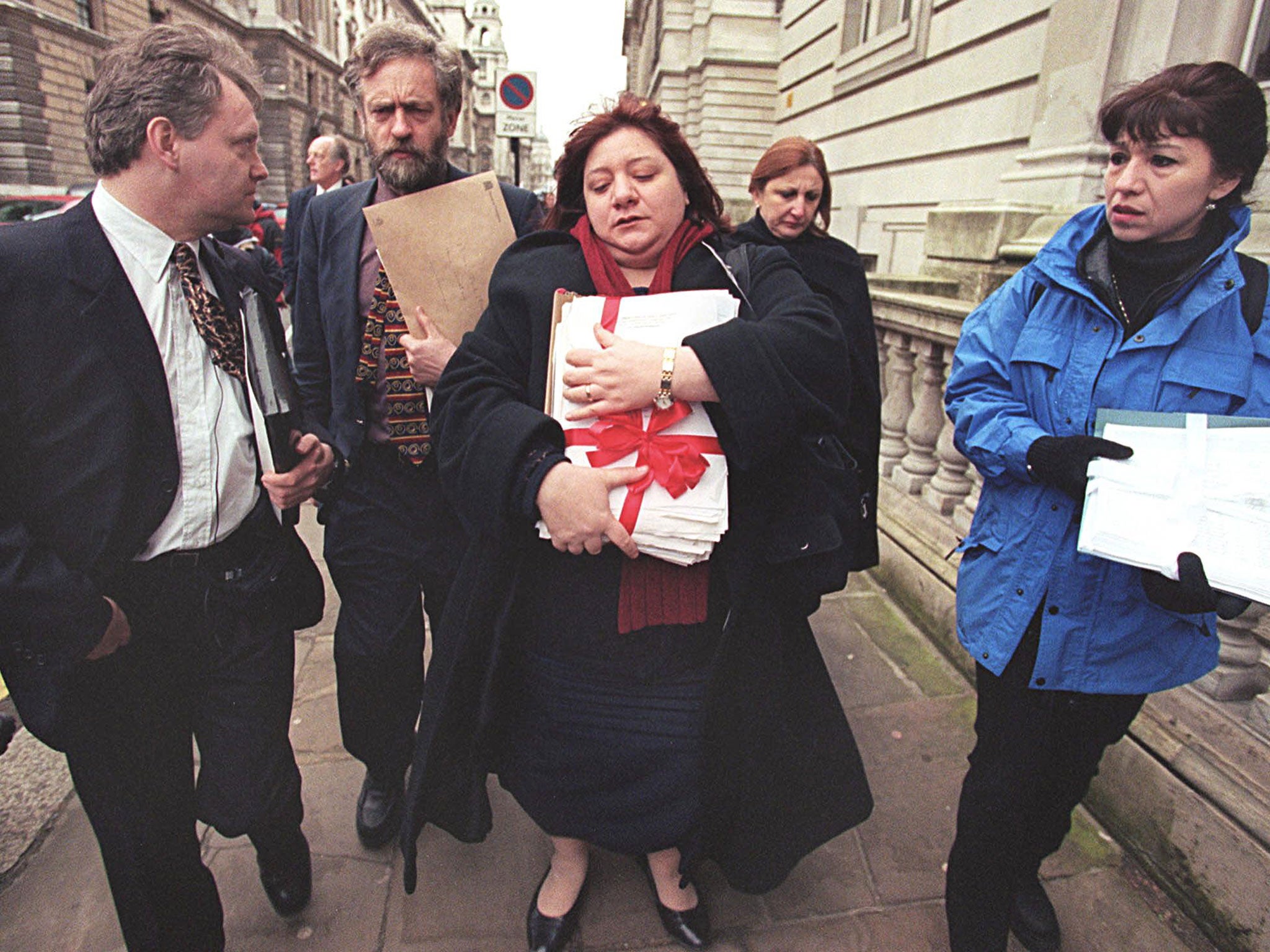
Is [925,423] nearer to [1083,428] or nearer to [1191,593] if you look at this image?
[1083,428]

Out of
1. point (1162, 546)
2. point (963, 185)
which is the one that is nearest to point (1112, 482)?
point (1162, 546)

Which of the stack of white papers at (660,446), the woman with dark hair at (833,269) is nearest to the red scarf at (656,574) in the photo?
the stack of white papers at (660,446)

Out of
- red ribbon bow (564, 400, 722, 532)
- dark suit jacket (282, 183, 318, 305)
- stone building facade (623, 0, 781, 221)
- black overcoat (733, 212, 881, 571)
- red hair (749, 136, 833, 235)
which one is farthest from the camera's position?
stone building facade (623, 0, 781, 221)

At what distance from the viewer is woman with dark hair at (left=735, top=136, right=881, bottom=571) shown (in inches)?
111

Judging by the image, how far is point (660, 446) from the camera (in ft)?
4.97

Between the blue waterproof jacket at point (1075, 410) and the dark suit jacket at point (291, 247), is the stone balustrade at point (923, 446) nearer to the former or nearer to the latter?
the blue waterproof jacket at point (1075, 410)

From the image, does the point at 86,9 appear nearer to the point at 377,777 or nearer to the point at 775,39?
the point at 775,39

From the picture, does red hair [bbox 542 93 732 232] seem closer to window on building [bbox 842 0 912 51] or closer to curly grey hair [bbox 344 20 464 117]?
curly grey hair [bbox 344 20 464 117]

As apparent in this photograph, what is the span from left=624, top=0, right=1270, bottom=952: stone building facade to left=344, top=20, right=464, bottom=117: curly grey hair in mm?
2257

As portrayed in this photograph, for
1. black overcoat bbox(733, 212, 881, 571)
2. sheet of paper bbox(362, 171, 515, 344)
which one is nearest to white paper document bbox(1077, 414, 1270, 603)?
black overcoat bbox(733, 212, 881, 571)

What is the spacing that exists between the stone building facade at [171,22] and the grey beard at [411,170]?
47cm

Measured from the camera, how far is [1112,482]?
155cm

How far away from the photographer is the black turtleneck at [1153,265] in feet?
5.39

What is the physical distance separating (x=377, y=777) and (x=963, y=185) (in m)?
7.87
